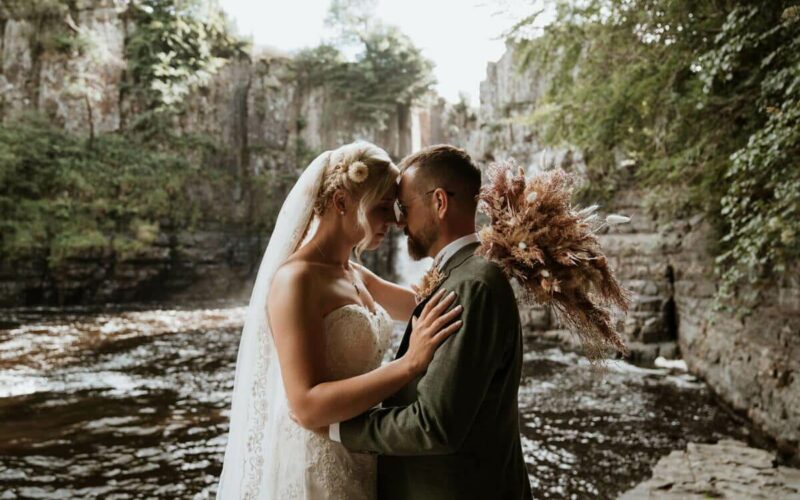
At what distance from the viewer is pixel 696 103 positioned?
5.51 m


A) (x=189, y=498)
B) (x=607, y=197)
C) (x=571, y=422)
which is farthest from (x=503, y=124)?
(x=189, y=498)


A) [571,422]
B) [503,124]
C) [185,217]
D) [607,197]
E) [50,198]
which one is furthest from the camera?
[185,217]

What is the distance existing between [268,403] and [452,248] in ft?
3.76

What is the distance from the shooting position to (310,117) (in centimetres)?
3178

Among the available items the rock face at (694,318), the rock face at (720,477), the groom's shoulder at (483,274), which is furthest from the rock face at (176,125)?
the groom's shoulder at (483,274)

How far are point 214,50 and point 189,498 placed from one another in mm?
29003

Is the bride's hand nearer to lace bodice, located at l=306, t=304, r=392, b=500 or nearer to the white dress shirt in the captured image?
the white dress shirt

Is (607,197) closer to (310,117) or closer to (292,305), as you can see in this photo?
(292,305)

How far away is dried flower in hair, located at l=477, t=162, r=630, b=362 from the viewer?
1724 mm

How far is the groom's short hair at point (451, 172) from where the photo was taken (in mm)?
1880

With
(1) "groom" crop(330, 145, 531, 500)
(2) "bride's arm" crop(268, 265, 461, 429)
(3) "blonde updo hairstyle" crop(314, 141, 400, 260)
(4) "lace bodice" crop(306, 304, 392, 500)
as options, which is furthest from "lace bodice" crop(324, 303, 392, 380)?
(3) "blonde updo hairstyle" crop(314, 141, 400, 260)

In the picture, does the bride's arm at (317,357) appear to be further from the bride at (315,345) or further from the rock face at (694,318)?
the rock face at (694,318)

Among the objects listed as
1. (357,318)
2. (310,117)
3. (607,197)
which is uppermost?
(310,117)

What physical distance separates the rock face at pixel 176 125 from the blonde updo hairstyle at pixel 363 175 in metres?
21.8
